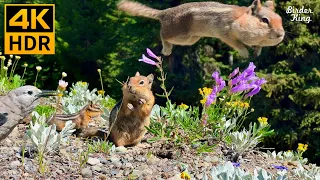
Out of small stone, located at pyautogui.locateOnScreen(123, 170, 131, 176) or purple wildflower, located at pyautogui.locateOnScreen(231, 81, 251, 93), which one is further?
purple wildflower, located at pyautogui.locateOnScreen(231, 81, 251, 93)

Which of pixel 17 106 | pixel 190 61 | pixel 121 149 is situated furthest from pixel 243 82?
pixel 190 61

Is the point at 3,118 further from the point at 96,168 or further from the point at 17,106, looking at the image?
the point at 96,168

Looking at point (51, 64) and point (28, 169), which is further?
point (51, 64)

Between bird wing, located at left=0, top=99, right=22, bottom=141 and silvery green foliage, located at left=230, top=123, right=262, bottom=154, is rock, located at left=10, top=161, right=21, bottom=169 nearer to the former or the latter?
bird wing, located at left=0, top=99, right=22, bottom=141

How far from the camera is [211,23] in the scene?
3779mm

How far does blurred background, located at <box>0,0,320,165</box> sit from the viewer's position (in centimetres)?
1296

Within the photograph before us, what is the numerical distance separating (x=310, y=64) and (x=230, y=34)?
10.4 m

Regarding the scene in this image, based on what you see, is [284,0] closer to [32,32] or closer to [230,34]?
[32,32]

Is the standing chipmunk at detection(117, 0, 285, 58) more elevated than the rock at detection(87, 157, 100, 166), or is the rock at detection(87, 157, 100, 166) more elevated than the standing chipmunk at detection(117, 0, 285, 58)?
the standing chipmunk at detection(117, 0, 285, 58)

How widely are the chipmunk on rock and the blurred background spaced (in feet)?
14.5

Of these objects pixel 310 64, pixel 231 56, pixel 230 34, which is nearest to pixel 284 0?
pixel 310 64

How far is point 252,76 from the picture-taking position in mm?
4695

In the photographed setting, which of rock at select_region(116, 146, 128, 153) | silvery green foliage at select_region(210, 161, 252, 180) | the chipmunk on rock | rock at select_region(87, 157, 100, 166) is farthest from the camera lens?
the chipmunk on rock

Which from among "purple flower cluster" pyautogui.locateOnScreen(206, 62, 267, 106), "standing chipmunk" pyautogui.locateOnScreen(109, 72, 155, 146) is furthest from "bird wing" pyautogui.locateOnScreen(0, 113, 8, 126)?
"purple flower cluster" pyautogui.locateOnScreen(206, 62, 267, 106)
